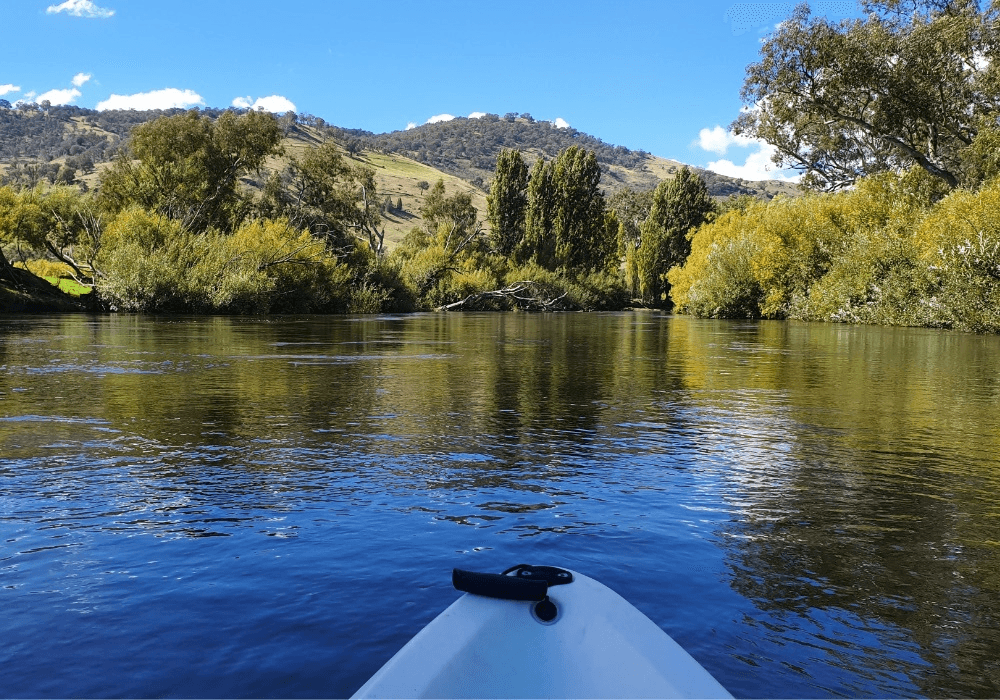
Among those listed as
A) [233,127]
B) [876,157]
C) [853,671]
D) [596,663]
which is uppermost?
[233,127]

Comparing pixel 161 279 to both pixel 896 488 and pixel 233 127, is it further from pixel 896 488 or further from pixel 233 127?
pixel 896 488

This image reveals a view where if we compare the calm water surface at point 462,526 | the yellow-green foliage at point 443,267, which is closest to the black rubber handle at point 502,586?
the calm water surface at point 462,526

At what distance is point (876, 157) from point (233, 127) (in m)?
42.1

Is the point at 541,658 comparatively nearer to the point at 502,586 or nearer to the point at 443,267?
the point at 502,586

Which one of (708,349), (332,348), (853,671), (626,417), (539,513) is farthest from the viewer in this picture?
(708,349)

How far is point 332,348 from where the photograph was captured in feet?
69.1

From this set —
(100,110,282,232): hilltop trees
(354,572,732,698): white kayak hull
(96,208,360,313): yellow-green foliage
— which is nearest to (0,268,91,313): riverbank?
(96,208,360,313): yellow-green foliage

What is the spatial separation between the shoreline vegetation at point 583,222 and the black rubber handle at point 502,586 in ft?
111

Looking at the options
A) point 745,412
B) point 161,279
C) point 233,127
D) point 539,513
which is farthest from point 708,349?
point 233,127

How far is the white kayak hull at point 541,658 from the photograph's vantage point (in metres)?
2.41

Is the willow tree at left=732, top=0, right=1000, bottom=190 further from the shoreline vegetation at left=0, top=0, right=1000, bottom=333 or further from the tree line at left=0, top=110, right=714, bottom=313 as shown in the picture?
A: the tree line at left=0, top=110, right=714, bottom=313

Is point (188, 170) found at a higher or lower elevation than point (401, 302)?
higher

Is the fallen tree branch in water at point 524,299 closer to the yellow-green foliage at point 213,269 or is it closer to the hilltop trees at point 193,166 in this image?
the yellow-green foliage at point 213,269

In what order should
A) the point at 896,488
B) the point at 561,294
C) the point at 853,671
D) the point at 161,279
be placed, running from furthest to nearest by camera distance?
the point at 561,294 → the point at 161,279 → the point at 896,488 → the point at 853,671
